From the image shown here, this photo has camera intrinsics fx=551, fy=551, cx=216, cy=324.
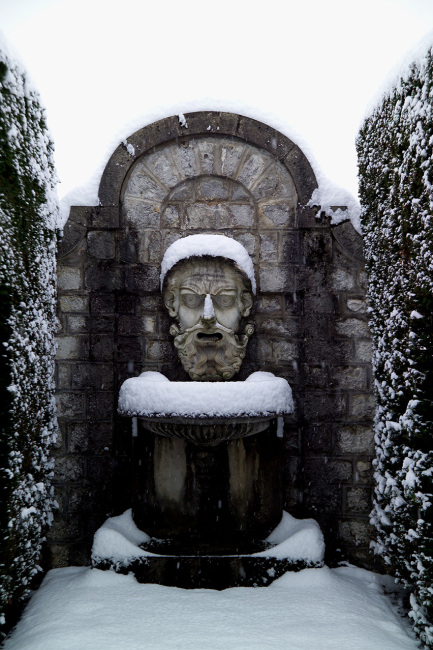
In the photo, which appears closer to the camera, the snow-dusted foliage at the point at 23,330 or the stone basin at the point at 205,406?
the snow-dusted foliage at the point at 23,330

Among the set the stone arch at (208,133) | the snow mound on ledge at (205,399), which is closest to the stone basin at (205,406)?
the snow mound on ledge at (205,399)

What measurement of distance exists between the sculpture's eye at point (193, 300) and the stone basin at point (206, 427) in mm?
860

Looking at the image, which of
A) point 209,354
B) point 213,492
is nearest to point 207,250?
point 209,354

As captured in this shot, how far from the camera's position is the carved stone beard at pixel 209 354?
367 cm

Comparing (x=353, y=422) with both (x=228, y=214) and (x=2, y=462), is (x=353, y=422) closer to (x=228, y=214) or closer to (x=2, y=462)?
(x=228, y=214)

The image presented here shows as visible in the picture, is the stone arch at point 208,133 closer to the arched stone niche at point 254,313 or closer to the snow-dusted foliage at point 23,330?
the arched stone niche at point 254,313

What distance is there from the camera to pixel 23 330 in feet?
8.88

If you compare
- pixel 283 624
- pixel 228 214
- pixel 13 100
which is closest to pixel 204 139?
pixel 228 214

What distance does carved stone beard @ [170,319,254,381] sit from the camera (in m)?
3.67

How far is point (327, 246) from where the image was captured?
395 centimetres

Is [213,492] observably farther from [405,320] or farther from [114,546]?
[405,320]

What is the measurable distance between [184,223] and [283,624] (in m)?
2.68

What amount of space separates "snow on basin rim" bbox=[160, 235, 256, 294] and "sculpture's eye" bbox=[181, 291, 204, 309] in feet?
0.73

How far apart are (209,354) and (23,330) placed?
136 centimetres
